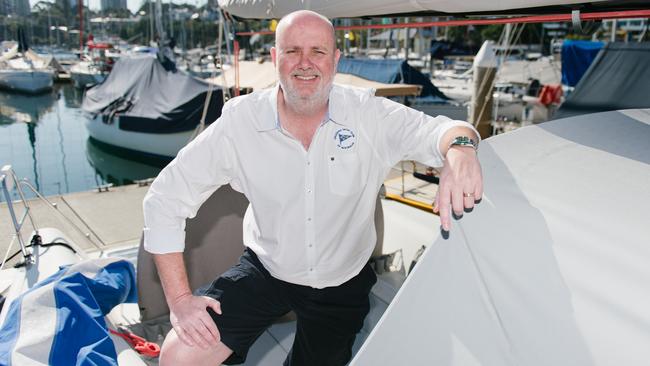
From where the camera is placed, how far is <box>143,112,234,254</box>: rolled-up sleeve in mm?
2041

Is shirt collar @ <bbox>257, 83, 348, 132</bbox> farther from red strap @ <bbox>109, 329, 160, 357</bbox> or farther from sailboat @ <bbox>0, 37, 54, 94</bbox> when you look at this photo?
sailboat @ <bbox>0, 37, 54, 94</bbox>

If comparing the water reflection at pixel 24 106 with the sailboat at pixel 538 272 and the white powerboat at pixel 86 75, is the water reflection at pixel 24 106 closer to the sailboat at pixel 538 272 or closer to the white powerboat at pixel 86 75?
the white powerboat at pixel 86 75

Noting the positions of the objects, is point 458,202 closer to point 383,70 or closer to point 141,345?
point 141,345

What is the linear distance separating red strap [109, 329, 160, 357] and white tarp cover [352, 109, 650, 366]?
6.17 feet

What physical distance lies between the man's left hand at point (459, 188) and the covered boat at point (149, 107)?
11.2m

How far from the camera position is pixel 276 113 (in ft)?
7.39

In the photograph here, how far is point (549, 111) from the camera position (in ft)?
53.3

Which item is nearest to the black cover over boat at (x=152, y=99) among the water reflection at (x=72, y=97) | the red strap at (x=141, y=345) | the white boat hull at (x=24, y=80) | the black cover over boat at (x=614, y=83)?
the black cover over boat at (x=614, y=83)

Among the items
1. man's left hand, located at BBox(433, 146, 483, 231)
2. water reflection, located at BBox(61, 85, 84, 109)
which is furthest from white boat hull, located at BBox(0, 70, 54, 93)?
man's left hand, located at BBox(433, 146, 483, 231)

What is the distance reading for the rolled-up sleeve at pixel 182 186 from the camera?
6.70 ft

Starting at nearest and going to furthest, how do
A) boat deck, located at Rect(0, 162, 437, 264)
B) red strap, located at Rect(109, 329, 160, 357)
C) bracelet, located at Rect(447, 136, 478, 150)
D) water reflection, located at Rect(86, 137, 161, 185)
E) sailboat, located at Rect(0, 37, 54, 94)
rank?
bracelet, located at Rect(447, 136, 478, 150)
red strap, located at Rect(109, 329, 160, 357)
boat deck, located at Rect(0, 162, 437, 264)
water reflection, located at Rect(86, 137, 161, 185)
sailboat, located at Rect(0, 37, 54, 94)

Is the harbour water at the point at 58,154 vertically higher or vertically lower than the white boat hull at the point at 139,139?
lower

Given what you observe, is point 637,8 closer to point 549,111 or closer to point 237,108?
point 237,108

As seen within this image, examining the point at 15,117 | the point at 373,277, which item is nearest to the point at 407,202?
the point at 373,277
